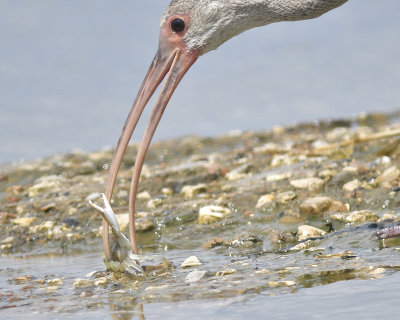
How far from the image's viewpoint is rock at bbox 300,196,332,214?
7473 mm

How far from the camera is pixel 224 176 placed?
10.3m

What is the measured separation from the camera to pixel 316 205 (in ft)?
24.5

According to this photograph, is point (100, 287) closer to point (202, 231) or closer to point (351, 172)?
point (202, 231)

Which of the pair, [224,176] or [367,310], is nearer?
[367,310]

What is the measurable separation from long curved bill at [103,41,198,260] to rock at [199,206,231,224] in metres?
1.13

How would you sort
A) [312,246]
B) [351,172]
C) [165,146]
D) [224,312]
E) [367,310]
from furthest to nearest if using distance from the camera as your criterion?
[165,146] → [351,172] → [312,246] → [224,312] → [367,310]

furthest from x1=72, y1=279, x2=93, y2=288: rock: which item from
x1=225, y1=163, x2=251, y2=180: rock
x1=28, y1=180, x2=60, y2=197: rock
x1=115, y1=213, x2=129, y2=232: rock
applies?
x1=28, y1=180, x2=60, y2=197: rock

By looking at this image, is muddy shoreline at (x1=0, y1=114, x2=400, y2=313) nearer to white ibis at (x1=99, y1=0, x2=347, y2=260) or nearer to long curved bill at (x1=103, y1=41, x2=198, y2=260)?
long curved bill at (x1=103, y1=41, x2=198, y2=260)

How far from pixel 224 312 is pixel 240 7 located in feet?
12.8

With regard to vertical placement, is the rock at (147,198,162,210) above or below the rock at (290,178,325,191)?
above

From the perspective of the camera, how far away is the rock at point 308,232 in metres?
6.67

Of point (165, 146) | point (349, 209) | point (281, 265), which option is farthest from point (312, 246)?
point (165, 146)

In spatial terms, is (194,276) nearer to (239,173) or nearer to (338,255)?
(338,255)

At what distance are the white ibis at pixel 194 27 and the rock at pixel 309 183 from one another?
1932 millimetres
